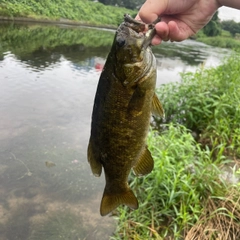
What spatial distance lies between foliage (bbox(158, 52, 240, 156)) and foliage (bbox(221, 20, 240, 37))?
63.7m

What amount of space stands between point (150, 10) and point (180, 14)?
59cm

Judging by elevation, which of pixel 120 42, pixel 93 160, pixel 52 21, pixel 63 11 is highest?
pixel 120 42

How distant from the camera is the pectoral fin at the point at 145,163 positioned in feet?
6.85

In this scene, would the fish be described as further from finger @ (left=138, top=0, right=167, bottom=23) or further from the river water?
the river water

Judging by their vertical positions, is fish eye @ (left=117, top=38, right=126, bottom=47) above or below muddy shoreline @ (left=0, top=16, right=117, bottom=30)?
above

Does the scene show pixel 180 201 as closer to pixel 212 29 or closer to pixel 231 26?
pixel 212 29

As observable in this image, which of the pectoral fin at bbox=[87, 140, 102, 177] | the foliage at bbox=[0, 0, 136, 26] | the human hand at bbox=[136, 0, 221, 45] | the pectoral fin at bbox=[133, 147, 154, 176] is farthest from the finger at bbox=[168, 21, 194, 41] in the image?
the foliage at bbox=[0, 0, 136, 26]

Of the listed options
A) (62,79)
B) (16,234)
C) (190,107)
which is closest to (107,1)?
(62,79)

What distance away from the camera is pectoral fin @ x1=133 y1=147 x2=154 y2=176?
2.09 m

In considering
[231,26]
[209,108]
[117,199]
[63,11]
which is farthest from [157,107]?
[231,26]

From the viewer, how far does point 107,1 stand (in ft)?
175

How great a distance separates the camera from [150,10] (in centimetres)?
225

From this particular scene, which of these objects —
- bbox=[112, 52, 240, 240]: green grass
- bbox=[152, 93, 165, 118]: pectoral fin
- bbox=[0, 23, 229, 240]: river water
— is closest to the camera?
bbox=[152, 93, 165, 118]: pectoral fin

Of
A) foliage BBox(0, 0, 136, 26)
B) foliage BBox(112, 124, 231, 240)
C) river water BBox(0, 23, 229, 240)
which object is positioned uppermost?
foliage BBox(112, 124, 231, 240)
